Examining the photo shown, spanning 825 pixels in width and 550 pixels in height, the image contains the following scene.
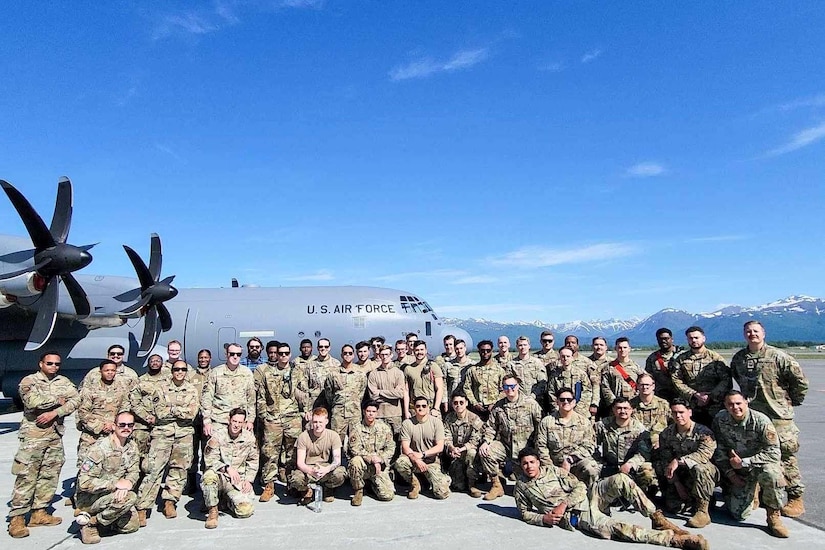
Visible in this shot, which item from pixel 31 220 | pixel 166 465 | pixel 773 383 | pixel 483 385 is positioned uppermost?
pixel 31 220

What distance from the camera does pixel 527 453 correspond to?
264 inches

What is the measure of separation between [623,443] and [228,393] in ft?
17.5

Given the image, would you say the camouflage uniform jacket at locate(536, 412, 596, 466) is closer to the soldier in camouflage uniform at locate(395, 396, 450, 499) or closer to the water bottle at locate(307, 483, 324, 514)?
the soldier in camouflage uniform at locate(395, 396, 450, 499)

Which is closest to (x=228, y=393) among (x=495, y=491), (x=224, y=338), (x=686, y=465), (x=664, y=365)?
(x=495, y=491)

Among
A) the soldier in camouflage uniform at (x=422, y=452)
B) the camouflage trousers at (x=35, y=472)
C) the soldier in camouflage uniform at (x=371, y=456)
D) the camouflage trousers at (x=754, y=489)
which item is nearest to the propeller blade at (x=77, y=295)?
the camouflage trousers at (x=35, y=472)

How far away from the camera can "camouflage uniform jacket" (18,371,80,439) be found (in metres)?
6.34

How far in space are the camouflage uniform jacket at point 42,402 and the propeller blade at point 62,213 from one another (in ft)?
21.1

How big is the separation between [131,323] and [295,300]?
5.04 meters

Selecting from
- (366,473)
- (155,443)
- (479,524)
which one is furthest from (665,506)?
(155,443)

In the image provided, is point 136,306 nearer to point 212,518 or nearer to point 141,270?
point 141,270

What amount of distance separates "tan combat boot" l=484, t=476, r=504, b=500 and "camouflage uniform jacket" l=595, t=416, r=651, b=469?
137 centimetres

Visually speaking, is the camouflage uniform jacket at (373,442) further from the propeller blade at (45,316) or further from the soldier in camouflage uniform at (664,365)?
the propeller blade at (45,316)

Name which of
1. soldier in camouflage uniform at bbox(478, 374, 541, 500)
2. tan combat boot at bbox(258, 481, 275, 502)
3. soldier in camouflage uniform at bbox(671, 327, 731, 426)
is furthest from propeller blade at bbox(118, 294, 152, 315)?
soldier in camouflage uniform at bbox(671, 327, 731, 426)

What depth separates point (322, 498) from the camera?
719cm
